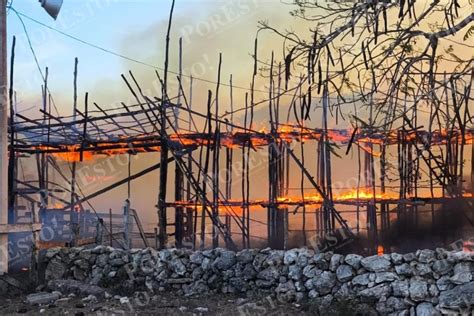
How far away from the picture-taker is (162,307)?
29.5 feet

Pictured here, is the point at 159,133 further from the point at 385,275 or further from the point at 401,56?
the point at 401,56

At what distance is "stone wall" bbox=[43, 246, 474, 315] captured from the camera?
26.5ft

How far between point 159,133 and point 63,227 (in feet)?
19.5

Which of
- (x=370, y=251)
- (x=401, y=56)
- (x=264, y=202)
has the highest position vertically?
(x=401, y=56)

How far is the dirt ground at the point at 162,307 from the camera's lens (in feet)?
28.3

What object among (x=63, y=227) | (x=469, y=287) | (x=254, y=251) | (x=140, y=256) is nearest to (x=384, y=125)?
(x=469, y=287)

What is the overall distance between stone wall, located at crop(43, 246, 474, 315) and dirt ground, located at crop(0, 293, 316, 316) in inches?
12.0

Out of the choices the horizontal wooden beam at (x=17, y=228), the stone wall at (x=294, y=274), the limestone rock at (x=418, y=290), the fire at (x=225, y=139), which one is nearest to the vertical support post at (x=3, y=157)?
the horizontal wooden beam at (x=17, y=228)

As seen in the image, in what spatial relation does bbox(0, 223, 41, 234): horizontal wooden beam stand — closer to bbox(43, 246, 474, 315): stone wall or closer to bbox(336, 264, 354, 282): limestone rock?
bbox(43, 246, 474, 315): stone wall

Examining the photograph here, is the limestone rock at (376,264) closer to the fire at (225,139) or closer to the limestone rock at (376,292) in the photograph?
the limestone rock at (376,292)

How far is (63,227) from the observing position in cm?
1786

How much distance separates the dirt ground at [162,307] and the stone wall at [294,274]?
306 millimetres

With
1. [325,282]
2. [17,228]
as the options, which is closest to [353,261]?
[325,282]

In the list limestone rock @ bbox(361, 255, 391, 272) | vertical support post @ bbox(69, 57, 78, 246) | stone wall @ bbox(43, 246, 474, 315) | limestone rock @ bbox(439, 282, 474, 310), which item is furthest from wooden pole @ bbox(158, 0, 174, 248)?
limestone rock @ bbox(439, 282, 474, 310)
